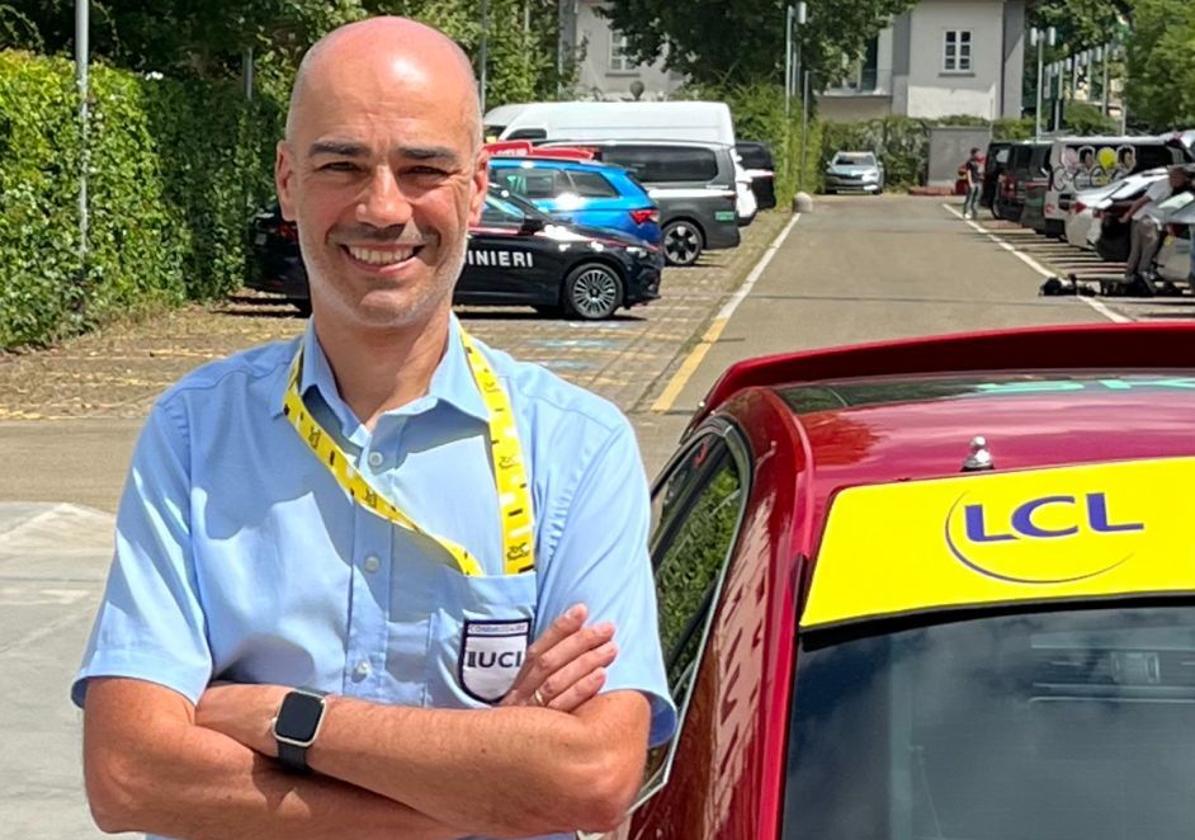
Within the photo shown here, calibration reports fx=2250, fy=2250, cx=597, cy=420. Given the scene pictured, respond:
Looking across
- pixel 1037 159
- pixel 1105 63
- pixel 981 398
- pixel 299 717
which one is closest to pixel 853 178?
pixel 1105 63

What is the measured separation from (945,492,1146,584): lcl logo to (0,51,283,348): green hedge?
1670 centimetres

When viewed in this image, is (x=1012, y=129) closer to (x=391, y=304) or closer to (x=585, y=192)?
(x=585, y=192)

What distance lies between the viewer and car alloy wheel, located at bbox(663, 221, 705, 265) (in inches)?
1355

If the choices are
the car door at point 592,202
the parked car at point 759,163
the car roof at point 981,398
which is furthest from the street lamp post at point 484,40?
the car roof at point 981,398

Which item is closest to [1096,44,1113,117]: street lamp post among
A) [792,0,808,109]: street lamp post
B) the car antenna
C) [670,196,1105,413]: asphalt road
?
[792,0,808,109]: street lamp post

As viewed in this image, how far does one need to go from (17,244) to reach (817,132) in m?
65.4

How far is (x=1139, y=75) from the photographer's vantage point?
212 ft

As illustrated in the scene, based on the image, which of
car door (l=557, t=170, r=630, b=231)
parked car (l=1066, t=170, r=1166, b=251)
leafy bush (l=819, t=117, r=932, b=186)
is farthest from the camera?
leafy bush (l=819, t=117, r=932, b=186)

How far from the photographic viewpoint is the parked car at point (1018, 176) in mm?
46469

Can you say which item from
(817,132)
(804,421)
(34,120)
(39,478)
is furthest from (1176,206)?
(817,132)

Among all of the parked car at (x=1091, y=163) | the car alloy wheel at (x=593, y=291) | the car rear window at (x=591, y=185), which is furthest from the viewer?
the parked car at (x=1091, y=163)

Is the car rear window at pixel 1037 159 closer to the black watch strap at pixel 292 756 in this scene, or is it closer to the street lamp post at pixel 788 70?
the street lamp post at pixel 788 70

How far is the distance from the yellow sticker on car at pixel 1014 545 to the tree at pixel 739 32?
72005 mm

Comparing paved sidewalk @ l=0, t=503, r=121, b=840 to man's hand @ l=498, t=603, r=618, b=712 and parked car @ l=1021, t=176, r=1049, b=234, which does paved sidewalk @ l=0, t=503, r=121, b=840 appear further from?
parked car @ l=1021, t=176, r=1049, b=234
